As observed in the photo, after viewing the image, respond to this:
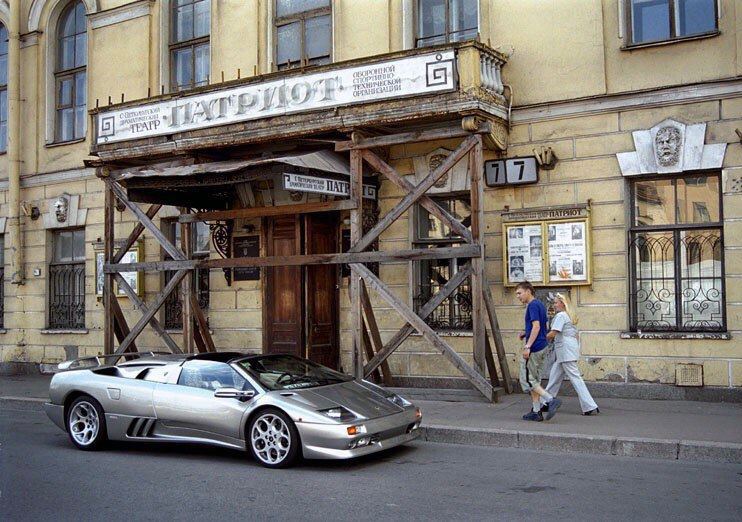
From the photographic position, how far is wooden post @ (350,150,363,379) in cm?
1305

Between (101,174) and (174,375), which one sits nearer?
(174,375)

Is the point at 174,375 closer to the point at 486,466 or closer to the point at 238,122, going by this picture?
the point at 486,466

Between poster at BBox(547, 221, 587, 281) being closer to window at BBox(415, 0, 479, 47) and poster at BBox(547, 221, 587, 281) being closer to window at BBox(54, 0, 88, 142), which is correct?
window at BBox(415, 0, 479, 47)

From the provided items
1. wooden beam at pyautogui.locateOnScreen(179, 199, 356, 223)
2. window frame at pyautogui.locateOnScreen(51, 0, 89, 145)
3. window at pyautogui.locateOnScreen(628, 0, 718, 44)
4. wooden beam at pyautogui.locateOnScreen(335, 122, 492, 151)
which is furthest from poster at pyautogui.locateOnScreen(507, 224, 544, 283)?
window frame at pyautogui.locateOnScreen(51, 0, 89, 145)

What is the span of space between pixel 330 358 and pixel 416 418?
631 centimetres

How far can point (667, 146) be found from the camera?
1238 cm

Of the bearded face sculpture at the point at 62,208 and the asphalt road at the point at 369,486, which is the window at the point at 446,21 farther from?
the bearded face sculpture at the point at 62,208

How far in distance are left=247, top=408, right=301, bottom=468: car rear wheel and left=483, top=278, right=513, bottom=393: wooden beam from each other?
15.0 feet

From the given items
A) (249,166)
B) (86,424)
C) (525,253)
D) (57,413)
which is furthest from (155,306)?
(525,253)

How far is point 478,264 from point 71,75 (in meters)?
11.8

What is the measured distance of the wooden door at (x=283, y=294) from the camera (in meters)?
15.7

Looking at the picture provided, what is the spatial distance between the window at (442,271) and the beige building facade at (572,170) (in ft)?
0.11

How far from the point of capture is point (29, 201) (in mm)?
19609

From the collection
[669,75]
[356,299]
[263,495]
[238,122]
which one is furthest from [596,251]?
[263,495]
